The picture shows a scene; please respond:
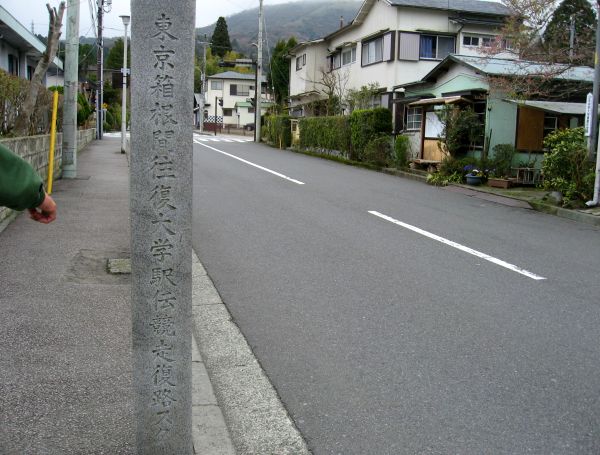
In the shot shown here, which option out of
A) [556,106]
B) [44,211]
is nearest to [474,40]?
[556,106]

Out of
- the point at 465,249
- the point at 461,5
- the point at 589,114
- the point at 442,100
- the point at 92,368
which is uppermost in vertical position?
the point at 461,5

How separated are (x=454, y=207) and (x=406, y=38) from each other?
18743 mm

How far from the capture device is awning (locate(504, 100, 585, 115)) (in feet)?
59.5

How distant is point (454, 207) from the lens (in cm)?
1341

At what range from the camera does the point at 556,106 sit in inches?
730

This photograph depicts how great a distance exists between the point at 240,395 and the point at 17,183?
7.62 feet

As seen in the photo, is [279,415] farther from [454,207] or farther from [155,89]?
[454,207]

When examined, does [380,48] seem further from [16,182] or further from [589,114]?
[16,182]

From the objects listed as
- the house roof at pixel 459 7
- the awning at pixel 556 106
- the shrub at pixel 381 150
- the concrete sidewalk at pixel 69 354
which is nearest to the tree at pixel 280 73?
the house roof at pixel 459 7

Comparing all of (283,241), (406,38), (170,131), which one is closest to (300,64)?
(406,38)

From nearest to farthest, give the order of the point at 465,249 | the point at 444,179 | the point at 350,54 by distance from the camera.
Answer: the point at 465,249 < the point at 444,179 < the point at 350,54

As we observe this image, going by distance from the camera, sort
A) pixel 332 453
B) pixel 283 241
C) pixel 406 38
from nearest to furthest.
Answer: pixel 332 453 → pixel 283 241 → pixel 406 38

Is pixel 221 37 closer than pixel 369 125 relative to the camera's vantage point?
No

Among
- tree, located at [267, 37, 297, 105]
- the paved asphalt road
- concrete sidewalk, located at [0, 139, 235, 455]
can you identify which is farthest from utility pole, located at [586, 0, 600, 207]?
tree, located at [267, 37, 297, 105]
